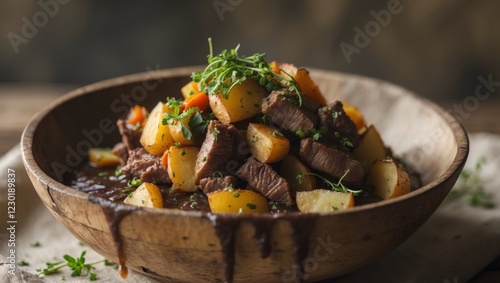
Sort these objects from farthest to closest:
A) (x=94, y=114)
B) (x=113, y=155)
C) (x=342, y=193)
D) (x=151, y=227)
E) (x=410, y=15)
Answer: (x=410, y=15), (x=94, y=114), (x=113, y=155), (x=342, y=193), (x=151, y=227)

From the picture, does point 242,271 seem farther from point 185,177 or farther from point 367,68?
point 367,68

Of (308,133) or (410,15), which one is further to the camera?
(410,15)

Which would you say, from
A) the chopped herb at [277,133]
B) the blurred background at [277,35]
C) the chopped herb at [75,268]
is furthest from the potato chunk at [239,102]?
the blurred background at [277,35]

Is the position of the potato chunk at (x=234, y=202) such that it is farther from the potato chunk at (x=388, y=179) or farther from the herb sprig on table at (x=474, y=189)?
the herb sprig on table at (x=474, y=189)

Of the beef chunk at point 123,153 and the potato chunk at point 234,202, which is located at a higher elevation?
the potato chunk at point 234,202

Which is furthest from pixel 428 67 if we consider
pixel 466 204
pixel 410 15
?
pixel 466 204

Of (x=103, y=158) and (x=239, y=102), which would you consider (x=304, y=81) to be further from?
(x=103, y=158)

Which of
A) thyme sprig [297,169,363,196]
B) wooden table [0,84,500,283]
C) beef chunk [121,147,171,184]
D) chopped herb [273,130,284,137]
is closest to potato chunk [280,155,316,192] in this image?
thyme sprig [297,169,363,196]

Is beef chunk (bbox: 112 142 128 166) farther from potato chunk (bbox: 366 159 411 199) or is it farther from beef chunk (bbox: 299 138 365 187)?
potato chunk (bbox: 366 159 411 199)
